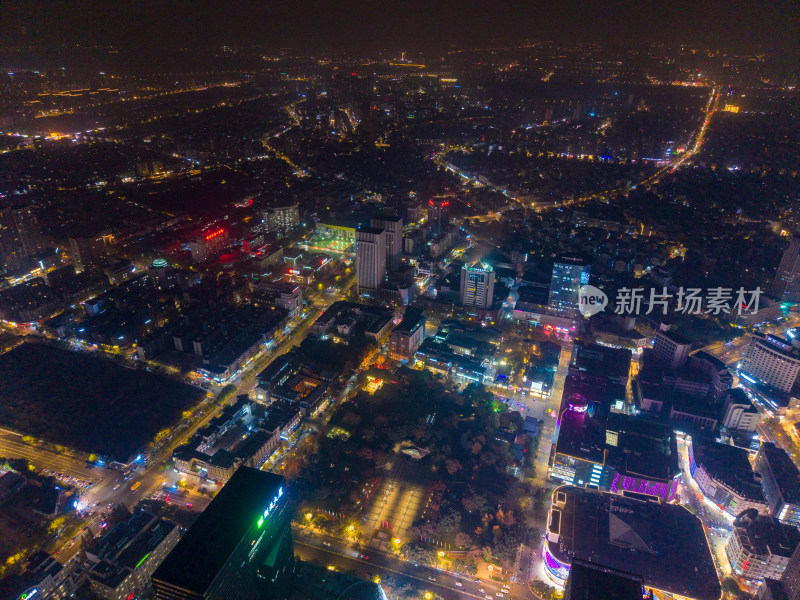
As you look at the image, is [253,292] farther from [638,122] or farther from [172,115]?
[638,122]

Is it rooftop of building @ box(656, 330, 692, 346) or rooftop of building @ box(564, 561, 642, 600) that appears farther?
rooftop of building @ box(656, 330, 692, 346)

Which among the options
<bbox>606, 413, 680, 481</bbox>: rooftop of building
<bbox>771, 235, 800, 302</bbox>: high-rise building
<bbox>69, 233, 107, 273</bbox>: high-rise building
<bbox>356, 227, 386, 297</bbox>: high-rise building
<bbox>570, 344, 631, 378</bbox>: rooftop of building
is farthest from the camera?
<bbox>69, 233, 107, 273</bbox>: high-rise building

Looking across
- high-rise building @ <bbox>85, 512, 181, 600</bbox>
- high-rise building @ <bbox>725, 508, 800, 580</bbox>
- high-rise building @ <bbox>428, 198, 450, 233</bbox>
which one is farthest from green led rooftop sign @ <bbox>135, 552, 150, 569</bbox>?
high-rise building @ <bbox>428, 198, 450, 233</bbox>

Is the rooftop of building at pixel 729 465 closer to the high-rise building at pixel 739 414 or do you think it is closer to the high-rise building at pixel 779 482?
the high-rise building at pixel 779 482

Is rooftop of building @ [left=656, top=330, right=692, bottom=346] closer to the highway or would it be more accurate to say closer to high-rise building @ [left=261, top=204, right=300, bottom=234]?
the highway

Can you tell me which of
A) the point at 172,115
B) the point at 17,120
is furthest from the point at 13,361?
the point at 172,115

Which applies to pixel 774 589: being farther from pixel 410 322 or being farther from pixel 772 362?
pixel 410 322

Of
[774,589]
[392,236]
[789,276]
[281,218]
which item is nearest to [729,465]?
[774,589]
